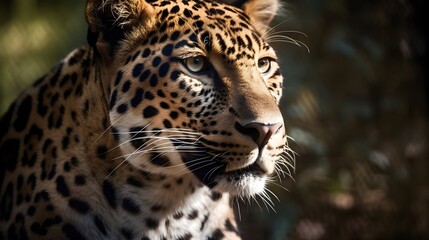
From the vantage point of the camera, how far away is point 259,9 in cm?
495

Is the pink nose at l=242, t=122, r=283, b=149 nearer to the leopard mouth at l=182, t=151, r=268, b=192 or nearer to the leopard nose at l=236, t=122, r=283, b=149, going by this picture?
the leopard nose at l=236, t=122, r=283, b=149

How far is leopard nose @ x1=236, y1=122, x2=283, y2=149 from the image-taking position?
403 centimetres

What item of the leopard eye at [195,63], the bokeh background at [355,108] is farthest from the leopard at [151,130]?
the bokeh background at [355,108]

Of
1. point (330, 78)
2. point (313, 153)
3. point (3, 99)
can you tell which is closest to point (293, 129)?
point (313, 153)

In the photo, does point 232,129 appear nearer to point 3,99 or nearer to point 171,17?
point 171,17

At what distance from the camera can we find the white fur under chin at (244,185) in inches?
167

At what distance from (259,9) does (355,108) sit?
4.27 meters

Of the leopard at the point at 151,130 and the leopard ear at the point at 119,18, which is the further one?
the leopard ear at the point at 119,18

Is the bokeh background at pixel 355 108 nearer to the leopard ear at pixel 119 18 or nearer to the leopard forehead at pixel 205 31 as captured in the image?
the leopard forehead at pixel 205 31

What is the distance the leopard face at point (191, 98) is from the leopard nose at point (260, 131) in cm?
1

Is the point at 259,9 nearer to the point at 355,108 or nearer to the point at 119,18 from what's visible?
the point at 119,18

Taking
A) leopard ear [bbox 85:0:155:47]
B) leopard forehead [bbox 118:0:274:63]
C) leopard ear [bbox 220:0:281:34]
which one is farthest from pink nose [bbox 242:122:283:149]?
leopard ear [bbox 220:0:281:34]

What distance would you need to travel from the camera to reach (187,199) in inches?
182

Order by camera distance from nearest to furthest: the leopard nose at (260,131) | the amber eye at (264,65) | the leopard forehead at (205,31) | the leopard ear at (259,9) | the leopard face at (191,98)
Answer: the leopard nose at (260,131) < the leopard face at (191,98) < the leopard forehead at (205,31) < the amber eye at (264,65) < the leopard ear at (259,9)
